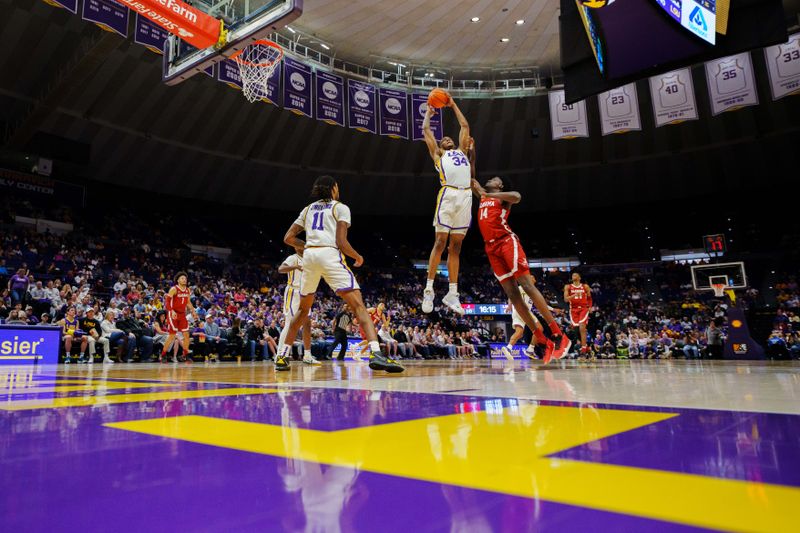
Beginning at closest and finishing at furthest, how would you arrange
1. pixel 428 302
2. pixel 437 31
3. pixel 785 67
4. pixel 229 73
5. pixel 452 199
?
pixel 452 199, pixel 428 302, pixel 229 73, pixel 785 67, pixel 437 31

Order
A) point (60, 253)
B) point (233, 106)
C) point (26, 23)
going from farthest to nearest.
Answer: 1. point (233, 106)
2. point (60, 253)
3. point (26, 23)

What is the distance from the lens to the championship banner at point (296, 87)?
13883 millimetres

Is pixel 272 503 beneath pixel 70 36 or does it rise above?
beneath

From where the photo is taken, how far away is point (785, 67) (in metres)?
12.8

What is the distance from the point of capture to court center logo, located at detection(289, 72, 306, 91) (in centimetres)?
1399

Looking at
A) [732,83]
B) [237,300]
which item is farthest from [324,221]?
[732,83]

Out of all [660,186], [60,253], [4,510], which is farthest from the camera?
[660,186]

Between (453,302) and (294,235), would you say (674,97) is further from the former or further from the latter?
(294,235)

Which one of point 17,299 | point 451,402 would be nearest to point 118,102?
point 17,299

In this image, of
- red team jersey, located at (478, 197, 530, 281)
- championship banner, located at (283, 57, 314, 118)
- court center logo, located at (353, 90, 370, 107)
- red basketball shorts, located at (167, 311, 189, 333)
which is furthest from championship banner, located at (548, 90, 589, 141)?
red basketball shorts, located at (167, 311, 189, 333)

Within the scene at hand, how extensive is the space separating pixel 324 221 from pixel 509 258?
182cm

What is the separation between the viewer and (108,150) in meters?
18.2

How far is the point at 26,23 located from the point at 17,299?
7.97m

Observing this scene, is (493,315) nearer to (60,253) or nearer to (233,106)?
(233,106)
